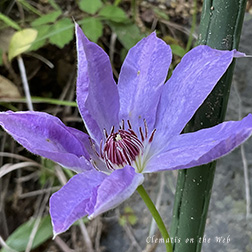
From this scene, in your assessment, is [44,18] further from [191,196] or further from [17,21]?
[191,196]

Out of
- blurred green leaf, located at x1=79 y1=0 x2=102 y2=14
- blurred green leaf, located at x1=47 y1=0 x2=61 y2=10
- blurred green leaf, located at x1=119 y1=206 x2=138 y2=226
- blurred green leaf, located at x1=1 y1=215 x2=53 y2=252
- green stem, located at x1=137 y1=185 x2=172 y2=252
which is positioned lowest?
blurred green leaf, located at x1=1 y1=215 x2=53 y2=252

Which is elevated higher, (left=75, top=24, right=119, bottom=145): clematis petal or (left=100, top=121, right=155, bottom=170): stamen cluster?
(left=75, top=24, right=119, bottom=145): clematis petal

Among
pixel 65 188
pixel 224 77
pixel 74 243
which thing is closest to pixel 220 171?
pixel 74 243

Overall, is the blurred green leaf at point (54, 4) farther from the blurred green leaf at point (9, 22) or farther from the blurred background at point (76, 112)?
the blurred green leaf at point (9, 22)

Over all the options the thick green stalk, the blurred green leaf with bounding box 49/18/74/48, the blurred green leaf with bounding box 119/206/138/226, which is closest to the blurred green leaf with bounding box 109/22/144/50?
the blurred green leaf with bounding box 49/18/74/48

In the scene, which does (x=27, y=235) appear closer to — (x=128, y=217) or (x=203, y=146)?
(x=128, y=217)

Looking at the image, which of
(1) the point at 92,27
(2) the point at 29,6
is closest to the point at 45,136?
(1) the point at 92,27

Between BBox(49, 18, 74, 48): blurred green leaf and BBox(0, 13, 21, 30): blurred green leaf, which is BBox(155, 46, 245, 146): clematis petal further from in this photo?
BBox(0, 13, 21, 30): blurred green leaf
